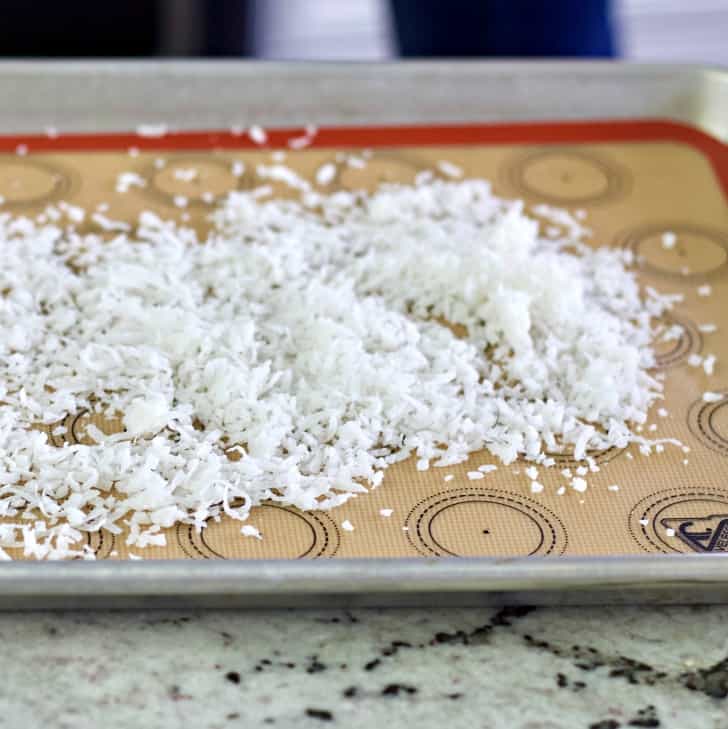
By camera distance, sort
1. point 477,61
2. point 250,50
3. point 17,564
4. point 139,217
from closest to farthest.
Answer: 1. point 17,564
2. point 139,217
3. point 477,61
4. point 250,50

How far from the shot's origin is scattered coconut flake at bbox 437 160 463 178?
1.08m

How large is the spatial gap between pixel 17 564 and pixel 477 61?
0.67 meters

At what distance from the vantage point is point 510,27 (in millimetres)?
1405

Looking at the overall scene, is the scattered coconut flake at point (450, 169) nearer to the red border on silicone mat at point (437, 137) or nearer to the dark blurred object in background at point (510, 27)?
the red border on silicone mat at point (437, 137)

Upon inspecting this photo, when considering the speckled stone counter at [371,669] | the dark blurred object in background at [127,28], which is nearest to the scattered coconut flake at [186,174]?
the speckled stone counter at [371,669]

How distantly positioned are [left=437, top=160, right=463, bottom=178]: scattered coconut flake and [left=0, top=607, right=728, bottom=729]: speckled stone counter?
19.4 inches

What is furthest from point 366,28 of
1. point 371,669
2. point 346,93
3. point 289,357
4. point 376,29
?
point 371,669

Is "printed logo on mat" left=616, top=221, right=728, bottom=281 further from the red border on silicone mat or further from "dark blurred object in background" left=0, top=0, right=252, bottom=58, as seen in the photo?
"dark blurred object in background" left=0, top=0, right=252, bottom=58

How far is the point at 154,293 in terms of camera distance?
2.94 ft

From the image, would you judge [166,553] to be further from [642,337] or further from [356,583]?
[642,337]

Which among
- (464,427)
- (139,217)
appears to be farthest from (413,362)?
(139,217)

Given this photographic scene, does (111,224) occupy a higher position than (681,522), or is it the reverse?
(111,224)

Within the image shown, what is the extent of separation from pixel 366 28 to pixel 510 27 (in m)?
1.04

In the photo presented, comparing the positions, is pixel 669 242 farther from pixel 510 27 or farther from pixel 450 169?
pixel 510 27
